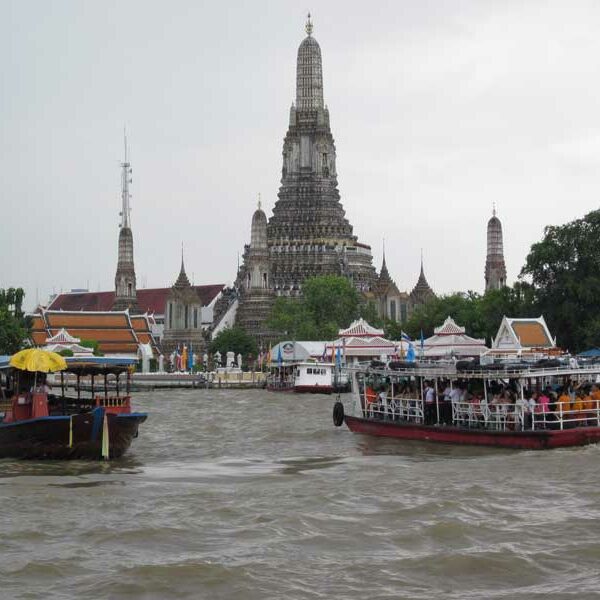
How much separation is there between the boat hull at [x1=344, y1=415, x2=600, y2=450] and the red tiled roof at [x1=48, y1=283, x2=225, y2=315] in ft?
A: 309

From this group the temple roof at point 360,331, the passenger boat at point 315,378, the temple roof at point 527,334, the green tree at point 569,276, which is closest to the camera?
the temple roof at point 527,334

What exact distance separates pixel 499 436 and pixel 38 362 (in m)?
8.56

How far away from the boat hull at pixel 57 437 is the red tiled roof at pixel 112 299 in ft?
317

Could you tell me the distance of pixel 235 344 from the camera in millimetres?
95000

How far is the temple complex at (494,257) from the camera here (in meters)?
100

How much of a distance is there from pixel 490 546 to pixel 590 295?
135 feet

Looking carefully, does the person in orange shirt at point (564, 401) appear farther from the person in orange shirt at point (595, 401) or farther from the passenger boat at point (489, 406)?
the person in orange shirt at point (595, 401)

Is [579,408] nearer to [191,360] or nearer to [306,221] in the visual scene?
[191,360]

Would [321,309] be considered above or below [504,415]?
above

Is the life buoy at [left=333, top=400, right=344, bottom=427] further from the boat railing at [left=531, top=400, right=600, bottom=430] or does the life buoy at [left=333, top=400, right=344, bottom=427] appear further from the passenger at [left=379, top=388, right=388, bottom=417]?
the boat railing at [left=531, top=400, right=600, bottom=430]

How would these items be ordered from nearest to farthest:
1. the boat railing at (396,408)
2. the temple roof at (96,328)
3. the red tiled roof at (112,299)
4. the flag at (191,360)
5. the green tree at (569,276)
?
the boat railing at (396,408) → the green tree at (569,276) → the flag at (191,360) → the temple roof at (96,328) → the red tiled roof at (112,299)

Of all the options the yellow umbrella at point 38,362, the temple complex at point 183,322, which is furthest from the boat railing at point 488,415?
the temple complex at point 183,322

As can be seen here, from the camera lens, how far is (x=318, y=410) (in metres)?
42.7

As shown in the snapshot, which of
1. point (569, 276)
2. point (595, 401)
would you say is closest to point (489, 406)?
point (595, 401)
